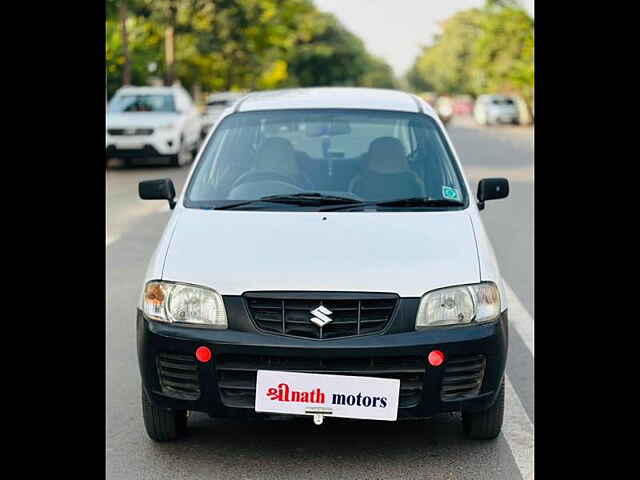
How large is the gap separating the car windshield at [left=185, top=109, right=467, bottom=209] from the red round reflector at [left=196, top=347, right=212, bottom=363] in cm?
110

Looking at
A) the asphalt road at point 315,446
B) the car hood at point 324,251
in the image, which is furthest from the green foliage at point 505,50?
the car hood at point 324,251

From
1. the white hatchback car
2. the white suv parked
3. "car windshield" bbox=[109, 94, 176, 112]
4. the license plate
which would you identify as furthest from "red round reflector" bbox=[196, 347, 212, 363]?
"car windshield" bbox=[109, 94, 176, 112]

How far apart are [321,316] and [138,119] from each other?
1751 cm

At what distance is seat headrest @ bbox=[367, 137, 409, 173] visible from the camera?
5.82 meters

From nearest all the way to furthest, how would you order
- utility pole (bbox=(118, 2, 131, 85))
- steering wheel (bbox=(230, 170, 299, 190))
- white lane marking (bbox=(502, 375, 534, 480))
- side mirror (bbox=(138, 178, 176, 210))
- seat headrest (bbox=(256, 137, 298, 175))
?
white lane marking (bbox=(502, 375, 534, 480)) < steering wheel (bbox=(230, 170, 299, 190)) < seat headrest (bbox=(256, 137, 298, 175)) < side mirror (bbox=(138, 178, 176, 210)) < utility pole (bbox=(118, 2, 131, 85))

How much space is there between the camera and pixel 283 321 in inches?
181

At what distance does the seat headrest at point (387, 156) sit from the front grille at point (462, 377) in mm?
1460

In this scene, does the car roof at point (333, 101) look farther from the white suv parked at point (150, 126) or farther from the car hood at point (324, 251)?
the white suv parked at point (150, 126)

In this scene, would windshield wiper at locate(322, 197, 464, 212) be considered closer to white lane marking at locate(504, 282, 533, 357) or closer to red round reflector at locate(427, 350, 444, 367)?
red round reflector at locate(427, 350, 444, 367)

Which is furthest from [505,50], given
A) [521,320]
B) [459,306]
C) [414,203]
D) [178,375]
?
[178,375]

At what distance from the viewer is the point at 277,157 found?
5957 mm
